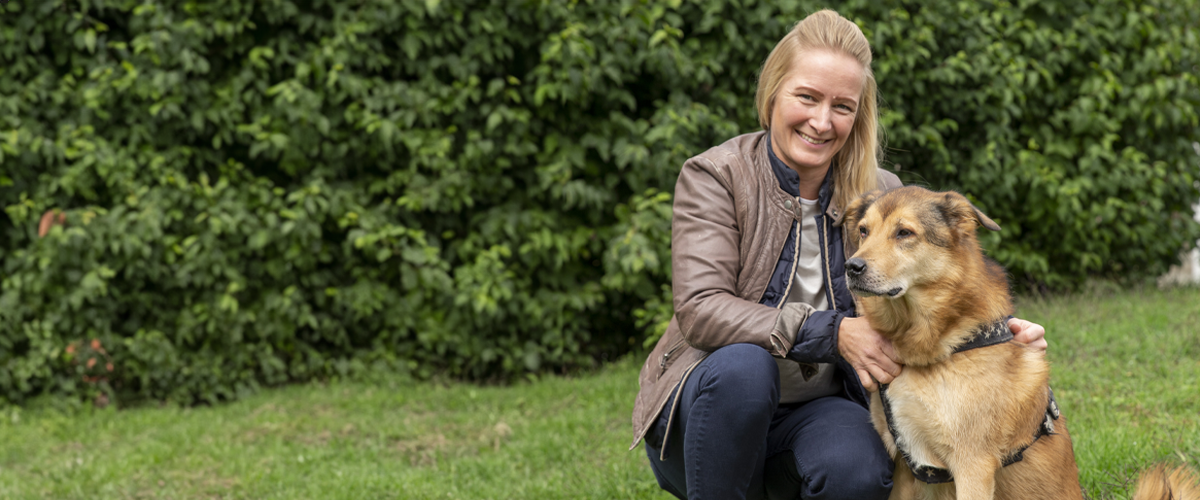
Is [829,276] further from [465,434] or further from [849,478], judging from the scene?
[465,434]

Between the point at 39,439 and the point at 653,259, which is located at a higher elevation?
the point at 653,259

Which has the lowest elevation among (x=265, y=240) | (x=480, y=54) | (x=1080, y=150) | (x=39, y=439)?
(x=39, y=439)

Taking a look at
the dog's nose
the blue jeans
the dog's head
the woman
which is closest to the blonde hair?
the woman

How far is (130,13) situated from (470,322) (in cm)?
294

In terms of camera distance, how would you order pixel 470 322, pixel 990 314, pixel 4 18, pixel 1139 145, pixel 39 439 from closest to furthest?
pixel 990 314
pixel 39 439
pixel 4 18
pixel 470 322
pixel 1139 145

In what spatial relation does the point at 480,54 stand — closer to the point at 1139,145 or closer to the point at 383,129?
the point at 383,129

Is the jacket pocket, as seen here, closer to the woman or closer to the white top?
the woman

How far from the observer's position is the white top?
2.76 m

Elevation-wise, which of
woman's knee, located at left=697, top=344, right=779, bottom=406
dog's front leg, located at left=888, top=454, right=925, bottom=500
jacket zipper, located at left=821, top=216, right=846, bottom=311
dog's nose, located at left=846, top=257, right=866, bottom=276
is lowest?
dog's front leg, located at left=888, top=454, right=925, bottom=500

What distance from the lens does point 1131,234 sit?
6.43 m

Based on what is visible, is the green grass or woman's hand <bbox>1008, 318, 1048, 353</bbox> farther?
the green grass

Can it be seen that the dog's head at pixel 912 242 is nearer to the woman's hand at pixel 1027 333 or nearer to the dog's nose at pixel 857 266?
the dog's nose at pixel 857 266

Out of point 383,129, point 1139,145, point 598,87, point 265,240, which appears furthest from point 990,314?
point 1139,145

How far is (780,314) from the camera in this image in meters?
2.53
